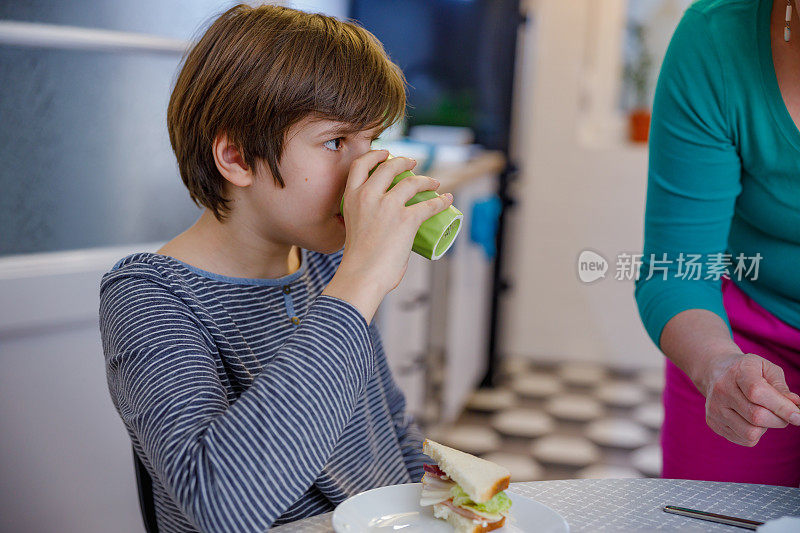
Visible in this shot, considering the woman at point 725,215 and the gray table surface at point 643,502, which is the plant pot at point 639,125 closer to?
the woman at point 725,215

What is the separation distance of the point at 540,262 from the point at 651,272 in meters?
2.67

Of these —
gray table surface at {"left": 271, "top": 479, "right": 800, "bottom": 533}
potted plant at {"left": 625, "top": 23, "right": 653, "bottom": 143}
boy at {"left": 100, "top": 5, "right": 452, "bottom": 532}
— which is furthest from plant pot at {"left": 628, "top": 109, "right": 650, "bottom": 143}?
gray table surface at {"left": 271, "top": 479, "right": 800, "bottom": 533}

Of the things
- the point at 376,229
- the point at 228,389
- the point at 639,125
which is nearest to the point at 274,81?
the point at 376,229

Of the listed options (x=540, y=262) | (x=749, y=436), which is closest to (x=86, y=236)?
(x=749, y=436)

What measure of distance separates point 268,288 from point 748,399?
1.93 ft

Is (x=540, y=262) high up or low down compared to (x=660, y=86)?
down

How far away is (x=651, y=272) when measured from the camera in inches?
47.2

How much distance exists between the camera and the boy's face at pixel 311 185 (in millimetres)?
939

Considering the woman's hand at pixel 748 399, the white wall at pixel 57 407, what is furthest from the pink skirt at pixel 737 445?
the white wall at pixel 57 407

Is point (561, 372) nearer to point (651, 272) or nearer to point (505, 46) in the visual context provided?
point (505, 46)

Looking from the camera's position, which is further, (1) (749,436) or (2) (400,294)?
(2) (400,294)

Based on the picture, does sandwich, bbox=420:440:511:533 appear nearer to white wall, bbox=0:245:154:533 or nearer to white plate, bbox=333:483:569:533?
white plate, bbox=333:483:569:533

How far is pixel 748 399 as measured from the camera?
87 centimetres

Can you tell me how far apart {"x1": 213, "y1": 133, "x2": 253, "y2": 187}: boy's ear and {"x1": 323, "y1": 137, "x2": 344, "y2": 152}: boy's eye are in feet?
0.33
